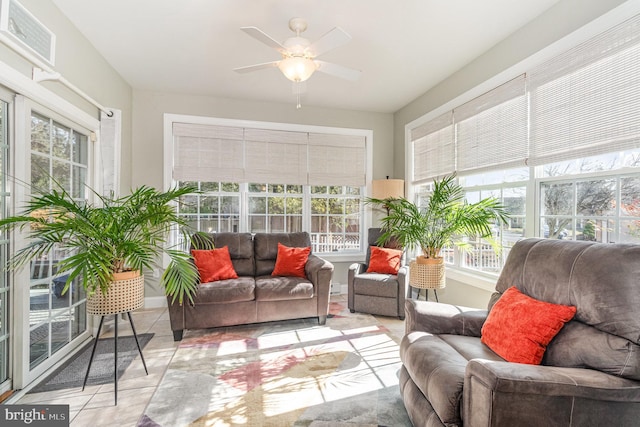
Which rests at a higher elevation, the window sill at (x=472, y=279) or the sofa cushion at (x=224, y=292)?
the window sill at (x=472, y=279)

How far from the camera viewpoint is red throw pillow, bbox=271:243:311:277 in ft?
11.4

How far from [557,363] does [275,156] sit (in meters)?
3.68

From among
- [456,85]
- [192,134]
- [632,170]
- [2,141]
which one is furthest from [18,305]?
A: [456,85]

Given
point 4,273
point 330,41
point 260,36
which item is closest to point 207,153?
point 260,36

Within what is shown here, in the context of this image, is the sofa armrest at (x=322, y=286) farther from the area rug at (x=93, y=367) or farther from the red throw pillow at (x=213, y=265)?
the area rug at (x=93, y=367)

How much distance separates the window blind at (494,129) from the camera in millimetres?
2586

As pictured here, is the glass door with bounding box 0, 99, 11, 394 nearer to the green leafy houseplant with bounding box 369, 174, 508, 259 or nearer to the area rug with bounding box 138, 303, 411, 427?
the area rug with bounding box 138, 303, 411, 427

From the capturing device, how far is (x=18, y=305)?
2018mm

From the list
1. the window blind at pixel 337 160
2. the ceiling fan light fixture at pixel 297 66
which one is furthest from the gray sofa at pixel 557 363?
the window blind at pixel 337 160

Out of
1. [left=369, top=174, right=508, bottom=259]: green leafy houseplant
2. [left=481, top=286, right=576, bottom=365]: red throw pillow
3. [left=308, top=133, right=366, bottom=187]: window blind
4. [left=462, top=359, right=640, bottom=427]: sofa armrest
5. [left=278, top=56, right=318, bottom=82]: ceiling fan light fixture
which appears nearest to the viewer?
[left=462, top=359, right=640, bottom=427]: sofa armrest

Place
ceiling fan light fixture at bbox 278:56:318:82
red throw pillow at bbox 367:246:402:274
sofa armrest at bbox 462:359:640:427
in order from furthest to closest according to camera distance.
→ red throw pillow at bbox 367:246:402:274 < ceiling fan light fixture at bbox 278:56:318:82 < sofa armrest at bbox 462:359:640:427

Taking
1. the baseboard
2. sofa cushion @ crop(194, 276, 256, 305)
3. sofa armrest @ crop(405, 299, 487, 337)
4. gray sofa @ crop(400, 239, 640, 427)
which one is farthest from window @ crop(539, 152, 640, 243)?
the baseboard

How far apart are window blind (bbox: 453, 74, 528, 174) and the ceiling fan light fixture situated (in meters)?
1.77

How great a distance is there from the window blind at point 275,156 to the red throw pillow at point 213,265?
1.26 metres
